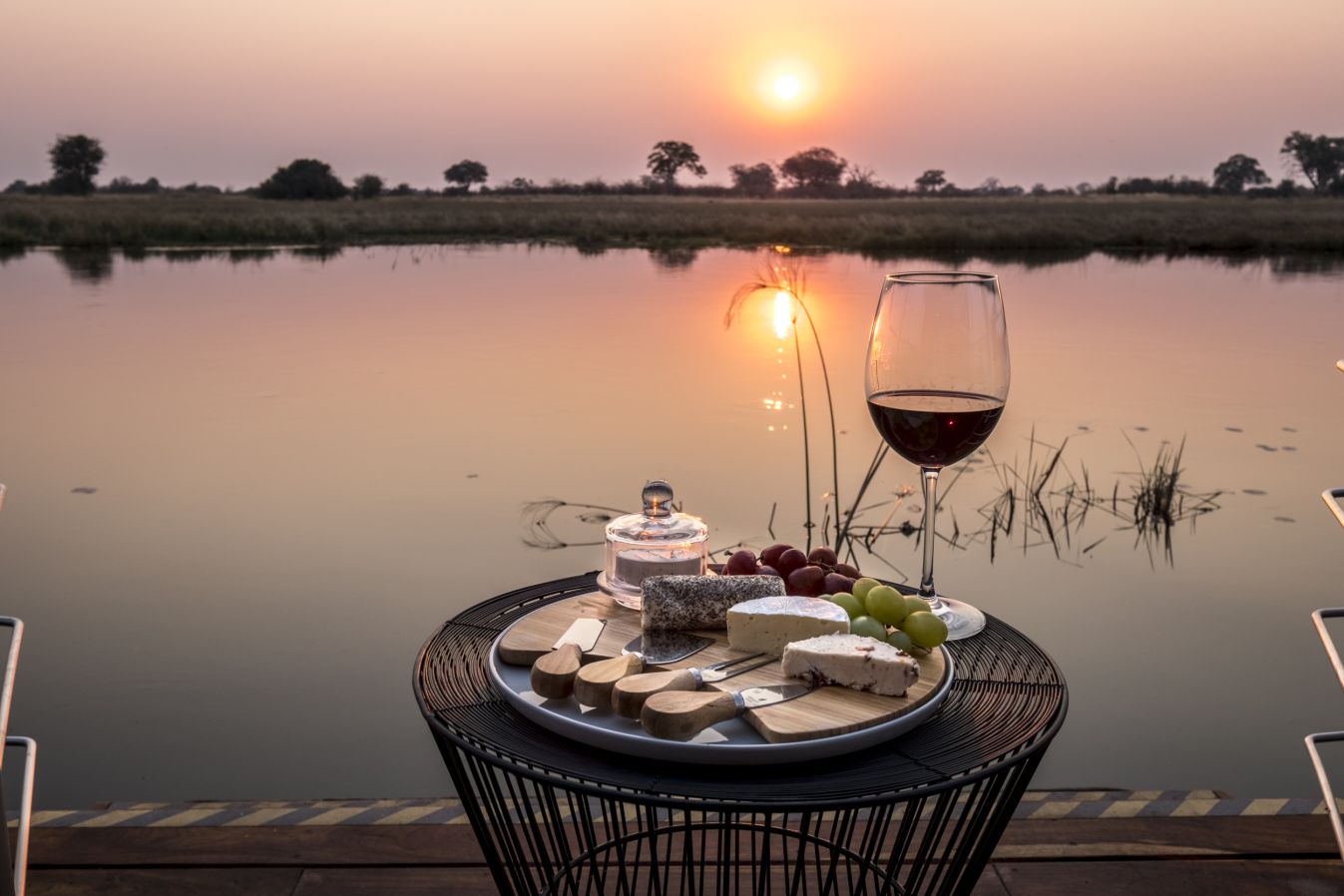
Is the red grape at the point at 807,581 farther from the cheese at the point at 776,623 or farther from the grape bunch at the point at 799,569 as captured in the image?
the cheese at the point at 776,623

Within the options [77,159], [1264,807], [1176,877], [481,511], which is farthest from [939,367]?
[77,159]

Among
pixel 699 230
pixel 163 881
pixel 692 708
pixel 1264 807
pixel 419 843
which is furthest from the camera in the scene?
pixel 699 230

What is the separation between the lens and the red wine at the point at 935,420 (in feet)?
4.16

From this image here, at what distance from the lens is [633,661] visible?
1040 millimetres

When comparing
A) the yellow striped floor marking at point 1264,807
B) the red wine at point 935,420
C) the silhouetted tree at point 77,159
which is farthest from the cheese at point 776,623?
the silhouetted tree at point 77,159

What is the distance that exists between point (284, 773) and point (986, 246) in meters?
24.0

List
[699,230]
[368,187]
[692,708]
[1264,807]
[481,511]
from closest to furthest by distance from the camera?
[692,708] → [1264,807] → [481,511] → [699,230] → [368,187]

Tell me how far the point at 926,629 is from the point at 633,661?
0.30 metres

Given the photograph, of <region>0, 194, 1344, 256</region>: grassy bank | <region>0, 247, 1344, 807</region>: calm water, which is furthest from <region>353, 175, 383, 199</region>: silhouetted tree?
<region>0, 247, 1344, 807</region>: calm water

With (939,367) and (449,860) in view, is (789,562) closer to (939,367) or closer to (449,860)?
(939,367)

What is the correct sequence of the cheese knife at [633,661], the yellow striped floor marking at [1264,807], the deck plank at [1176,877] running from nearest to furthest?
the cheese knife at [633,661]
the deck plank at [1176,877]
the yellow striped floor marking at [1264,807]

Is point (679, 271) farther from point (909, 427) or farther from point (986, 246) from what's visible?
point (909, 427)

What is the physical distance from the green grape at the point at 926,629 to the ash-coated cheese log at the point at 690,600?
165 mm

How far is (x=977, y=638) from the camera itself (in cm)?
124
